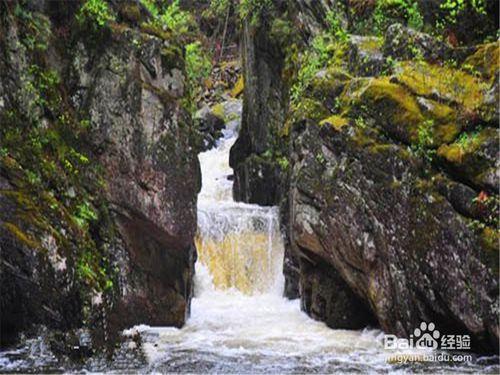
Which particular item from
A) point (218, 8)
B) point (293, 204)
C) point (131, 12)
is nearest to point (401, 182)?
point (293, 204)

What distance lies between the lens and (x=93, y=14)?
12.5 metres

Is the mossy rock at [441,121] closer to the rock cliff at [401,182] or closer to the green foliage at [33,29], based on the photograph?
the rock cliff at [401,182]

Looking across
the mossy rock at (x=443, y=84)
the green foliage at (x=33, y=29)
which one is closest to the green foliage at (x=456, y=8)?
the mossy rock at (x=443, y=84)

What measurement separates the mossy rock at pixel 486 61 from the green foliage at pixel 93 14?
7477 millimetres

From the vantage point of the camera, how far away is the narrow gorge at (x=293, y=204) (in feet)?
30.5

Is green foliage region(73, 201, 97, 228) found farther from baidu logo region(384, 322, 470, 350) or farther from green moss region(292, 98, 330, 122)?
baidu logo region(384, 322, 470, 350)

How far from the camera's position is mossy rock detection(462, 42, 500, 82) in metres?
10.2

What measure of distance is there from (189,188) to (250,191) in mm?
9758

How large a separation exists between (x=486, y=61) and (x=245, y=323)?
749 centimetres

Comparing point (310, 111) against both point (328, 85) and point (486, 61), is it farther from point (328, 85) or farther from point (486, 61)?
point (486, 61)

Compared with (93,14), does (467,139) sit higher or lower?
lower

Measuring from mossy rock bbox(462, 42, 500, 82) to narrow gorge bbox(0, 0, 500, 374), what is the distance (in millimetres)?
40

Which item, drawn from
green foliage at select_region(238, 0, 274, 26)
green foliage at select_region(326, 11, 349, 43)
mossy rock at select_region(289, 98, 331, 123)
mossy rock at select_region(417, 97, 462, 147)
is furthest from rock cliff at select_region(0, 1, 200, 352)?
green foliage at select_region(238, 0, 274, 26)

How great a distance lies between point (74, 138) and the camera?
11.8m
